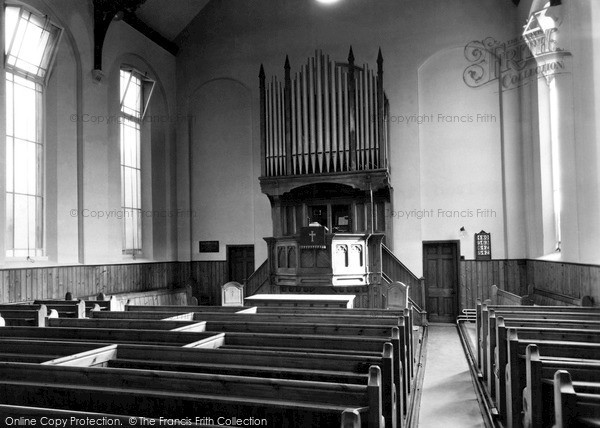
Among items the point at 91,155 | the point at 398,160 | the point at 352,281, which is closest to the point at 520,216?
the point at 398,160

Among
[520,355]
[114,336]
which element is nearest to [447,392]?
[520,355]

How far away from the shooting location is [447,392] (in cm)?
505

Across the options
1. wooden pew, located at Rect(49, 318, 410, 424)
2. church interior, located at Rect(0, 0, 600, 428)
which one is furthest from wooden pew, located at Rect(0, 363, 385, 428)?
church interior, located at Rect(0, 0, 600, 428)

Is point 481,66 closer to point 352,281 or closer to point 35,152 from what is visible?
point 352,281

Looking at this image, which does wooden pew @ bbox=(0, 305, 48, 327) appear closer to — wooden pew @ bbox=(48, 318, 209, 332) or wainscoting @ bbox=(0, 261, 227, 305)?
wooden pew @ bbox=(48, 318, 209, 332)

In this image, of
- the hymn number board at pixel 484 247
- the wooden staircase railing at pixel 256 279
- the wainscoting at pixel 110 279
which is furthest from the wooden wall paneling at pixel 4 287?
the hymn number board at pixel 484 247

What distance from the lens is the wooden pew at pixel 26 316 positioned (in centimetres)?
516

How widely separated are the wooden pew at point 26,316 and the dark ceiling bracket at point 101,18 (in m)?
5.59

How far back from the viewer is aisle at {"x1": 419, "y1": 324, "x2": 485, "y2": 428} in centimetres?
425

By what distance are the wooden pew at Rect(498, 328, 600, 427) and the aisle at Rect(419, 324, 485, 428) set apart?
72 centimetres

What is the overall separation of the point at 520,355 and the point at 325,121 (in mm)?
7346

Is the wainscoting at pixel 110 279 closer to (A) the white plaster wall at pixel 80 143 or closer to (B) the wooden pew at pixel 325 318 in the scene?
(A) the white plaster wall at pixel 80 143

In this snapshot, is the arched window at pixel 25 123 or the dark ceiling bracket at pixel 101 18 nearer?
the arched window at pixel 25 123

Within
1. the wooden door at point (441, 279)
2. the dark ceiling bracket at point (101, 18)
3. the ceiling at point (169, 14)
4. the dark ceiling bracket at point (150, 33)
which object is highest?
the ceiling at point (169, 14)
